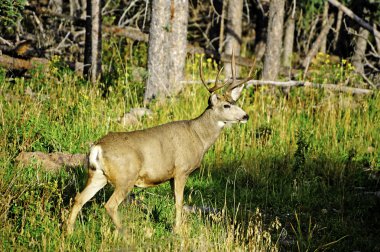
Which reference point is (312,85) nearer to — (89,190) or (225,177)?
(225,177)

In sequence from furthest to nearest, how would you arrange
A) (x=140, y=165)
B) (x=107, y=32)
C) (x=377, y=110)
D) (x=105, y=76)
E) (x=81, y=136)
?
(x=107, y=32), (x=105, y=76), (x=377, y=110), (x=81, y=136), (x=140, y=165)

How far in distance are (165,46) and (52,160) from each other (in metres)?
Result: 3.57

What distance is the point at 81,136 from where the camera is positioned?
8688mm

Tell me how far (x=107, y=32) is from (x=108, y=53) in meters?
0.66

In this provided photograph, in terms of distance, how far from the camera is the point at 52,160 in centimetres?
775

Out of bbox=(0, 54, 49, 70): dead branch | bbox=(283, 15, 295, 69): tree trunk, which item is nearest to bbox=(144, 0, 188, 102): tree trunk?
bbox=(0, 54, 49, 70): dead branch

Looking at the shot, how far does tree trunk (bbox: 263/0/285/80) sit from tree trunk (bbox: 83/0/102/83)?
125 inches

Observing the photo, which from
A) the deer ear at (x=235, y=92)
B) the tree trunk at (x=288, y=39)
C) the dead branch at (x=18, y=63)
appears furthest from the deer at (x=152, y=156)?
the tree trunk at (x=288, y=39)

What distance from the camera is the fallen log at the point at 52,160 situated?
742 cm

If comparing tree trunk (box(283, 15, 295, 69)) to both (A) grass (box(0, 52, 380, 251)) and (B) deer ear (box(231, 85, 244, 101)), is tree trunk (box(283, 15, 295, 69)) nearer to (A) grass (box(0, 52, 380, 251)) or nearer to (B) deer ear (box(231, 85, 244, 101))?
(A) grass (box(0, 52, 380, 251))

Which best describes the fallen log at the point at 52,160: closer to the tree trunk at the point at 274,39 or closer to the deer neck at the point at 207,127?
the deer neck at the point at 207,127

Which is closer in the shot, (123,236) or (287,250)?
(123,236)

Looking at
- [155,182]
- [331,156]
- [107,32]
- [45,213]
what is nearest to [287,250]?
[155,182]

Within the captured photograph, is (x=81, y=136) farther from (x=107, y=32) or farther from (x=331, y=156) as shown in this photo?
(x=107, y=32)
